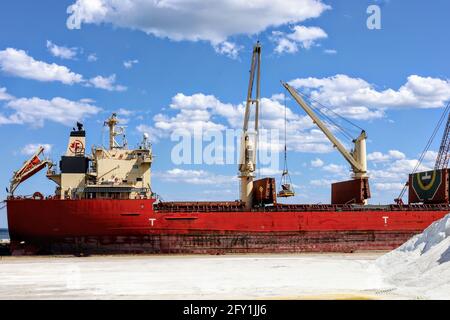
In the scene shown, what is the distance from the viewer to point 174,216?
3944 cm

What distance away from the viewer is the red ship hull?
3778 centimetres

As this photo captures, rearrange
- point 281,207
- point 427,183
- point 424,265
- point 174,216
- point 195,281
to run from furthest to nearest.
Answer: point 427,183 → point 281,207 → point 174,216 → point 195,281 → point 424,265

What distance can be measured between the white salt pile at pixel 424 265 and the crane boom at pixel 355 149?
2291 cm

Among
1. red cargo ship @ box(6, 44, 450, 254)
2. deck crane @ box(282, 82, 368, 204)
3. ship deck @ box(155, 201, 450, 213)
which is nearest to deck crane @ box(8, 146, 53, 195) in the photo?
red cargo ship @ box(6, 44, 450, 254)

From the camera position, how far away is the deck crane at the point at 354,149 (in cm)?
4791

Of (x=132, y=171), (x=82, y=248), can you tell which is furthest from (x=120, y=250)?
(x=132, y=171)

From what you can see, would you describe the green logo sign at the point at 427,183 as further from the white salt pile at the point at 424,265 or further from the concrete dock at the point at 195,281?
the white salt pile at the point at 424,265

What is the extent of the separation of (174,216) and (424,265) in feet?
71.7

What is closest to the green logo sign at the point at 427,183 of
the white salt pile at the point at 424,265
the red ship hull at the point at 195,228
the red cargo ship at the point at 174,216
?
the red cargo ship at the point at 174,216

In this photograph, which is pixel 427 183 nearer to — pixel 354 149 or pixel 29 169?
pixel 354 149

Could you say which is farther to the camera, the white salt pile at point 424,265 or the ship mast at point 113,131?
the ship mast at point 113,131

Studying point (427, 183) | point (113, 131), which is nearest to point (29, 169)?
point (113, 131)
